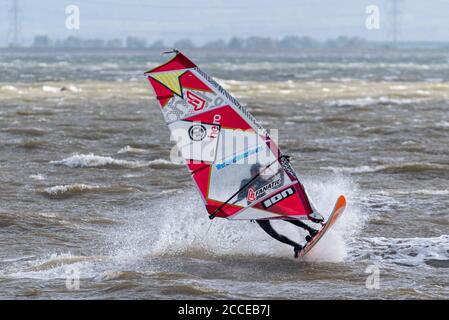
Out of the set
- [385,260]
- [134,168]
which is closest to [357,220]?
[385,260]

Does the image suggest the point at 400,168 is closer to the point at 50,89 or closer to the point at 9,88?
the point at 50,89

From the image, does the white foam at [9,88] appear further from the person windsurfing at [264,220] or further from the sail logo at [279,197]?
the sail logo at [279,197]

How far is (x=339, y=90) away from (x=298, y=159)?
105 feet

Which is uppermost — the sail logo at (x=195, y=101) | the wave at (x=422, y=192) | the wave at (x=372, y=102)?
the sail logo at (x=195, y=101)

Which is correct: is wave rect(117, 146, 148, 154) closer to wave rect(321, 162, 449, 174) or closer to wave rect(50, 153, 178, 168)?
wave rect(50, 153, 178, 168)

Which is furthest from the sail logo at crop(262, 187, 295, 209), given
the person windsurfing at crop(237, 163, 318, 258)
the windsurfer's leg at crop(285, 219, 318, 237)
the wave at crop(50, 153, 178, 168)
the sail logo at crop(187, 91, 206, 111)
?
the wave at crop(50, 153, 178, 168)

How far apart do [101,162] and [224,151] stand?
9.33 m

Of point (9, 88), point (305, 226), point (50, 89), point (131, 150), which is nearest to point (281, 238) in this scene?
point (305, 226)

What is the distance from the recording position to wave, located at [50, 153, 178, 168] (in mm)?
21173

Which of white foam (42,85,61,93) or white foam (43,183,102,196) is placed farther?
white foam (42,85,61,93)

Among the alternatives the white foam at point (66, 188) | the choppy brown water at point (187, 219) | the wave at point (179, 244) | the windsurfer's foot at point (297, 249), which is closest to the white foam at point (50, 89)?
the choppy brown water at point (187, 219)

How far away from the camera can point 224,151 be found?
12547 mm

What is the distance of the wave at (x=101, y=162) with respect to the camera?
21.2 meters

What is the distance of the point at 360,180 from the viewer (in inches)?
764
